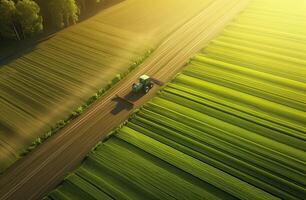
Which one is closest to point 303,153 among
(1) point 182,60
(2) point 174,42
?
(1) point 182,60

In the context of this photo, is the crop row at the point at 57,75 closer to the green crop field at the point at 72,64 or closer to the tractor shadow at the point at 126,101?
the green crop field at the point at 72,64

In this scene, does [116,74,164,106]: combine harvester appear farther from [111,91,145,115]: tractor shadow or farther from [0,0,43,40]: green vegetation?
[0,0,43,40]: green vegetation

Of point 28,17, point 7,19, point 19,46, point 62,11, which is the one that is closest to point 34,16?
point 28,17

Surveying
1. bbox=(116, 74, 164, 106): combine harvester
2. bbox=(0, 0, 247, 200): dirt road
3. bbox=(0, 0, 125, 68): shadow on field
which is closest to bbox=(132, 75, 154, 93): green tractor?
bbox=(116, 74, 164, 106): combine harvester

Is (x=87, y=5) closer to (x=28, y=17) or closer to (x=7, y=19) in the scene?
(x=28, y=17)

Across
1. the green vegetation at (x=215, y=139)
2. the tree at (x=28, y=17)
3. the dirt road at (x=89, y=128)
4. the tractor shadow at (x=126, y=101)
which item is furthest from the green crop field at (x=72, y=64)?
the green vegetation at (x=215, y=139)

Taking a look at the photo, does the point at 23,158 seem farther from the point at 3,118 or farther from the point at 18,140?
the point at 3,118
